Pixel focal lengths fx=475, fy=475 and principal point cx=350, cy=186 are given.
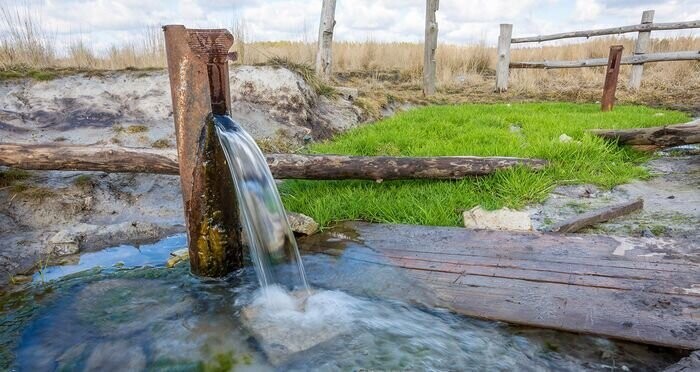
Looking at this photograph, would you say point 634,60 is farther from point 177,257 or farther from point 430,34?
point 177,257

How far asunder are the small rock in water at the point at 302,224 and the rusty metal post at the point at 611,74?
23.8ft

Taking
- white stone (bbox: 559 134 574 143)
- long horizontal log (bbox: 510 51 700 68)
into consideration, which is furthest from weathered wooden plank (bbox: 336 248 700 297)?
long horizontal log (bbox: 510 51 700 68)

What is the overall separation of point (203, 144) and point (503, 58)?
45.1ft

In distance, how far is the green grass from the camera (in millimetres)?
4445

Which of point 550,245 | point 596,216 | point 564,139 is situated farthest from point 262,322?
point 564,139

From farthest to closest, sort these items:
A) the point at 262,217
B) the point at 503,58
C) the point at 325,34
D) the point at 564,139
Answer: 1. the point at 503,58
2. the point at 325,34
3. the point at 564,139
4. the point at 262,217

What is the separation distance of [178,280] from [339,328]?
4.39ft

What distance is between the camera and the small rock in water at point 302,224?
13.4 ft

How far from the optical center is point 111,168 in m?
4.56

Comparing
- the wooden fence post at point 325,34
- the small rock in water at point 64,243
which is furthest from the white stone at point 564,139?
the wooden fence post at point 325,34

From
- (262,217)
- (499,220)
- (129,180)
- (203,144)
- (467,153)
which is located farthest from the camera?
(467,153)

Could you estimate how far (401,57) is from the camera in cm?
1878

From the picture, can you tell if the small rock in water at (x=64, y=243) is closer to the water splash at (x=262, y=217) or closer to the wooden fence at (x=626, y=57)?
the water splash at (x=262, y=217)

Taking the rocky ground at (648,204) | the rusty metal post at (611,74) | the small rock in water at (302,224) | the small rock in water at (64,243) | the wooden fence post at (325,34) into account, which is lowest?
the small rock in water at (64,243)
